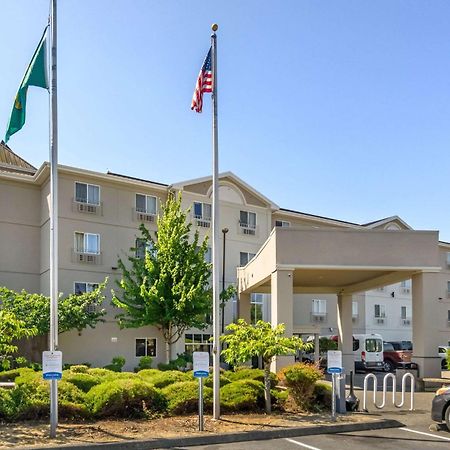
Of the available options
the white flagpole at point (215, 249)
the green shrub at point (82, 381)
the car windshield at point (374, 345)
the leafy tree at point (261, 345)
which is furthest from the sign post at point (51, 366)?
the car windshield at point (374, 345)

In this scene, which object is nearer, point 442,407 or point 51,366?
point 51,366

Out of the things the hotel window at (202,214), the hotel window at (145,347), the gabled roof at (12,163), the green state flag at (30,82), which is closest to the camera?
the green state flag at (30,82)

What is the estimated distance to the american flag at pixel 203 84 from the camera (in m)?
13.7

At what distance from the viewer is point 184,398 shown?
1382 cm

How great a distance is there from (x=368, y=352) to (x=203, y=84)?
28.7 m

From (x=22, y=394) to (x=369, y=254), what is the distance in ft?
42.0

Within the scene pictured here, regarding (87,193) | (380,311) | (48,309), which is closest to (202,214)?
(87,193)

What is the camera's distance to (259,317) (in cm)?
3850

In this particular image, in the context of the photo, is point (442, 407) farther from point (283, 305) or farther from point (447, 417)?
point (283, 305)

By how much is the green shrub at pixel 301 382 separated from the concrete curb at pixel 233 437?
205 centimetres

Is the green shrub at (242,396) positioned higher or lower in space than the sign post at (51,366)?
lower

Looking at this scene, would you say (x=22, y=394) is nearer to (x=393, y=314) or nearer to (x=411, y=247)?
(x=411, y=247)

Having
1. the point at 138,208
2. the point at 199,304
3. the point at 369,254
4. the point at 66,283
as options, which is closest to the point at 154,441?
the point at 369,254

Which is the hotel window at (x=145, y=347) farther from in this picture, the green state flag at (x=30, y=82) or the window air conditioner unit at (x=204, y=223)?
the green state flag at (x=30, y=82)
